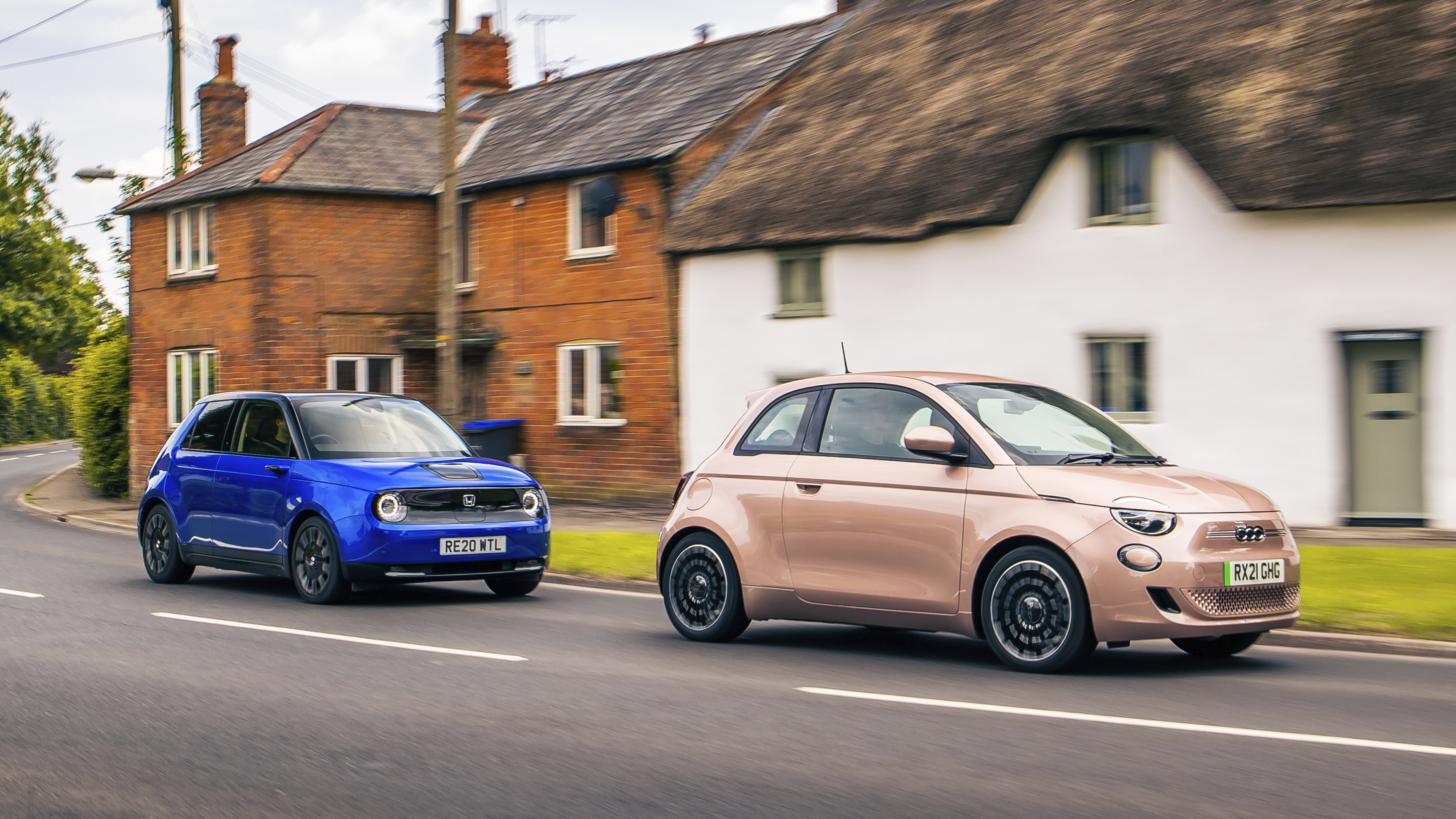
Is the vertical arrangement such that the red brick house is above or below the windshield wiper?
above

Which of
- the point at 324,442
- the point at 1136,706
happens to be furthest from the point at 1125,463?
the point at 324,442

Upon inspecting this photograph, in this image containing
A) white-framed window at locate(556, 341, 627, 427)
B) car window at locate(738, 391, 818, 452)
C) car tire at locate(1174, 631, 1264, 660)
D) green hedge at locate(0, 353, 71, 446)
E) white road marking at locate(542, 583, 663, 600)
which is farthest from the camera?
green hedge at locate(0, 353, 71, 446)

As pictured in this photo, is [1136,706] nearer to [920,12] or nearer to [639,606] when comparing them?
[639,606]

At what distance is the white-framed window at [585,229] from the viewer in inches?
973

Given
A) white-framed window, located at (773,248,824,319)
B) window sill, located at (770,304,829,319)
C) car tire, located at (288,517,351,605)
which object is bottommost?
car tire, located at (288,517,351,605)

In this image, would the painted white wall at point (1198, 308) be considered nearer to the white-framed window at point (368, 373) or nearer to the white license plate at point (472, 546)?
the white license plate at point (472, 546)

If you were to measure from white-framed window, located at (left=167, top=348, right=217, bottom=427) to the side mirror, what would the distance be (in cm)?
2311

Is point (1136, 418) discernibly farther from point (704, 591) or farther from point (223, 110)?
point (223, 110)

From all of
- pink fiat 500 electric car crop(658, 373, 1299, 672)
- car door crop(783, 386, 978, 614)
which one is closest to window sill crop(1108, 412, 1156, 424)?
pink fiat 500 electric car crop(658, 373, 1299, 672)

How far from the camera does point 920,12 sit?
81.6ft

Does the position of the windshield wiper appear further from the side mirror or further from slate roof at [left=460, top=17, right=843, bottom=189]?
slate roof at [left=460, top=17, right=843, bottom=189]

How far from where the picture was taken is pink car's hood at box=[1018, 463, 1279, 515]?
25.1ft

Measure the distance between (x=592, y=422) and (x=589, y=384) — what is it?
2.25 feet

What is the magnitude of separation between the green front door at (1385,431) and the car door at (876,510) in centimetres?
1043
